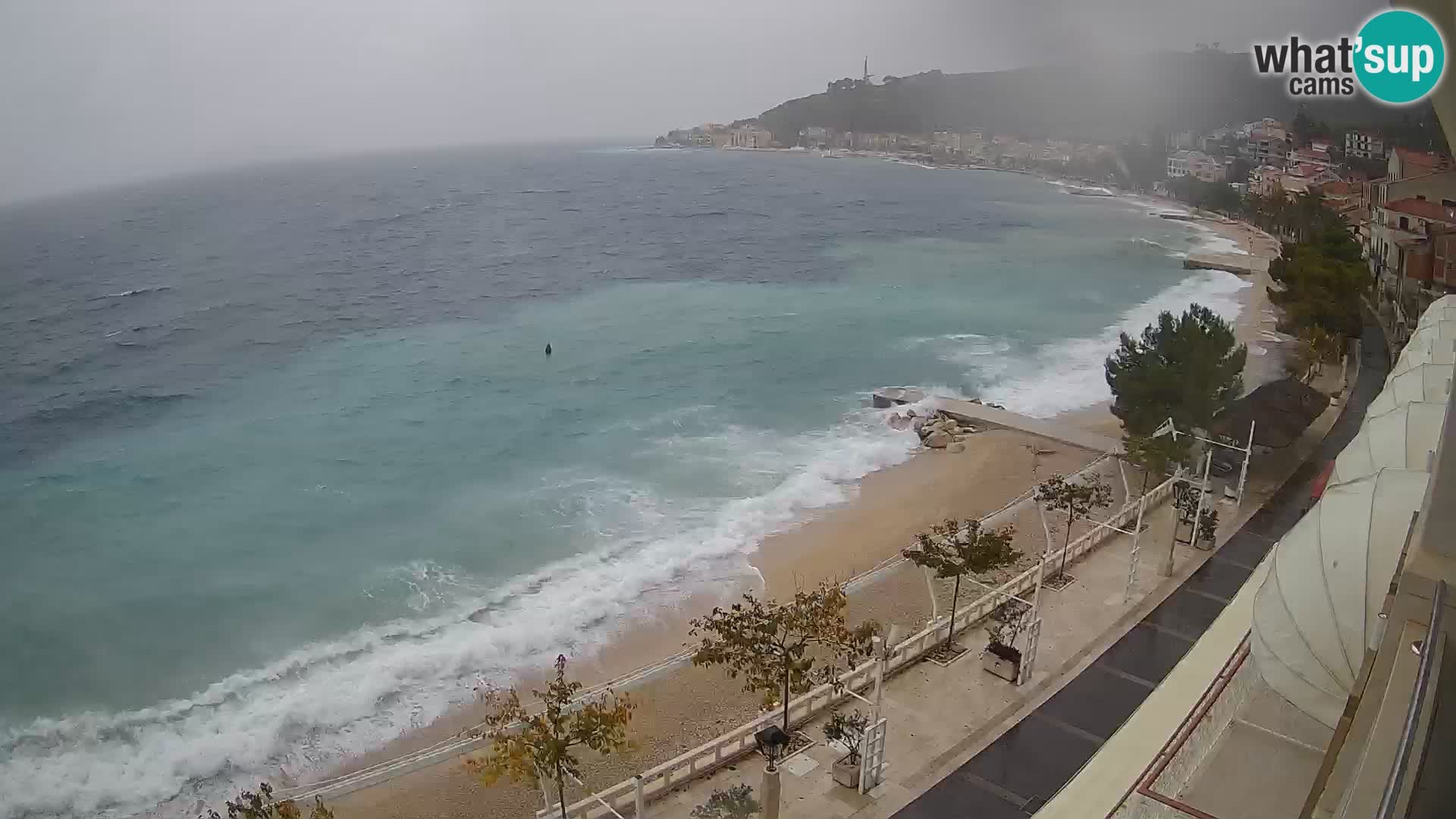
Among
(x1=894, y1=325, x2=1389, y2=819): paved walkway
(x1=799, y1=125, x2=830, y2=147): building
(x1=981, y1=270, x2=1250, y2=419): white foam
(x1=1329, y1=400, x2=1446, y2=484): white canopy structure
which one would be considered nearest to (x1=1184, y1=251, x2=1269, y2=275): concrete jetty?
(x1=981, y1=270, x2=1250, y2=419): white foam

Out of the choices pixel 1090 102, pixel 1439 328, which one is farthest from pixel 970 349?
pixel 1090 102

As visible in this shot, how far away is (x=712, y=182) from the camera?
396ft

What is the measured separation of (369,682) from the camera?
48.1ft

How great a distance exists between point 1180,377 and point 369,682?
1578 cm

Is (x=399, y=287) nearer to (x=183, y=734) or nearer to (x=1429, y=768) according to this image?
(x=183, y=734)

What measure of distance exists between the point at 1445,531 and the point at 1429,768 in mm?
1317

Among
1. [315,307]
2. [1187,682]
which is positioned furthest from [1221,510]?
[315,307]

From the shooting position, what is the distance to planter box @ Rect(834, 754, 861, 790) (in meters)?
9.48

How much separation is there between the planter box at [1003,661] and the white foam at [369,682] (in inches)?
268

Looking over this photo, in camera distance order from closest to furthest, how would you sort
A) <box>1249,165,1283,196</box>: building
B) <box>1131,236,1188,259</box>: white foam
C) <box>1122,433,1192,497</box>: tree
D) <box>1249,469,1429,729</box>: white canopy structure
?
<box>1249,469,1429,729</box>: white canopy structure, <box>1122,433,1192,497</box>: tree, <box>1131,236,1188,259</box>: white foam, <box>1249,165,1283,196</box>: building

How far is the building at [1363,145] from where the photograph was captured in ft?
213

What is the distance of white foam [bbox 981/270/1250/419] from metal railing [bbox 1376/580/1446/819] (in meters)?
22.2

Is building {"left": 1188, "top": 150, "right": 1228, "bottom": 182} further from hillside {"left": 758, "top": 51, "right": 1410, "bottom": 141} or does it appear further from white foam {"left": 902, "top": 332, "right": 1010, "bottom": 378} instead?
white foam {"left": 902, "top": 332, "right": 1010, "bottom": 378}

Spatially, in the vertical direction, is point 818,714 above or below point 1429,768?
below
